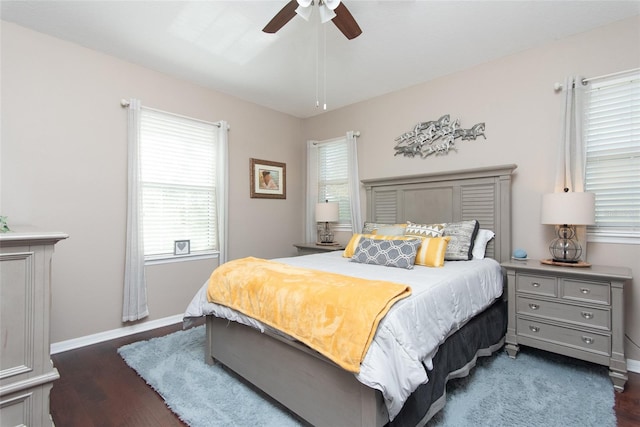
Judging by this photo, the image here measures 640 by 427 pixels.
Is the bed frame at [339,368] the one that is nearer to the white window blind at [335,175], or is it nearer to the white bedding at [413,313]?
the white bedding at [413,313]

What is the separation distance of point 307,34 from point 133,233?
97.5 inches

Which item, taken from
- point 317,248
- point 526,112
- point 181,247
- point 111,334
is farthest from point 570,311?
point 111,334

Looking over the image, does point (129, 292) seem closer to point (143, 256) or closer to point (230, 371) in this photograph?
point (143, 256)

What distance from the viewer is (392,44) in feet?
8.86

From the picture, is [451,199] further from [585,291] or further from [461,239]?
[585,291]

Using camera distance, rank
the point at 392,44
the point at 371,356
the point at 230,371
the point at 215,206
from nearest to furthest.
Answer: the point at 371,356 < the point at 230,371 < the point at 392,44 < the point at 215,206

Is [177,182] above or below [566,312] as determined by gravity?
above

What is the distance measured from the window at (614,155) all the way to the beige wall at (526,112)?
116mm

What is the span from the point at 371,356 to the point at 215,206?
9.63 ft

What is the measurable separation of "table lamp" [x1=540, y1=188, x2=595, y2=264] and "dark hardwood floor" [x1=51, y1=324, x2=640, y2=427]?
959 millimetres

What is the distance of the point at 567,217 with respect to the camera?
2.31 meters

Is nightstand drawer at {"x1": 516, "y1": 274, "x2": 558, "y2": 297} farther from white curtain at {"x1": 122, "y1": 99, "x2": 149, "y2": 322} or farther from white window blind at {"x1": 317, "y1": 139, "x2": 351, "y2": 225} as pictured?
white curtain at {"x1": 122, "y1": 99, "x2": 149, "y2": 322}

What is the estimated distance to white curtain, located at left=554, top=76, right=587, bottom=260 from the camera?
99.2 inches

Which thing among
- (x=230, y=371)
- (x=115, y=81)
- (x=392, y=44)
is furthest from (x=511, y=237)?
(x=115, y=81)
